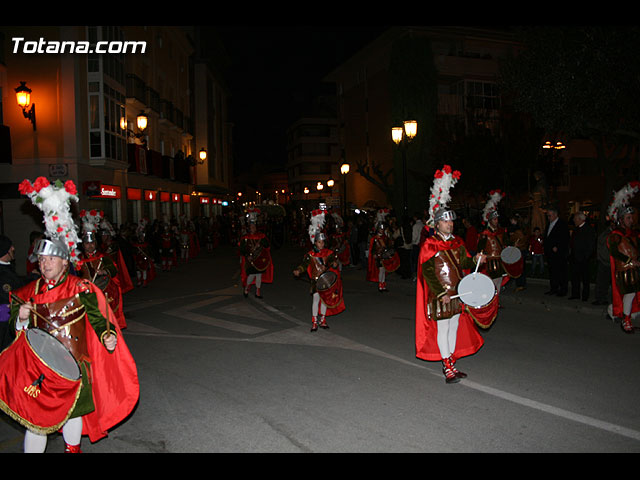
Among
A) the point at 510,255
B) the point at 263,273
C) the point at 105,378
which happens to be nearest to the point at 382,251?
the point at 263,273

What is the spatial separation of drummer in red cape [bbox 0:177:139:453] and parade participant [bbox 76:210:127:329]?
3.82 metres

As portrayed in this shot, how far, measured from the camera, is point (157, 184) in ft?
105

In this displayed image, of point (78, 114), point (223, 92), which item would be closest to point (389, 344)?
point (78, 114)

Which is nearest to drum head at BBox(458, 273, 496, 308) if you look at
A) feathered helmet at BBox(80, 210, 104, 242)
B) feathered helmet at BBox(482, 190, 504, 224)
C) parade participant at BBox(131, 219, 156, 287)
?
feathered helmet at BBox(482, 190, 504, 224)

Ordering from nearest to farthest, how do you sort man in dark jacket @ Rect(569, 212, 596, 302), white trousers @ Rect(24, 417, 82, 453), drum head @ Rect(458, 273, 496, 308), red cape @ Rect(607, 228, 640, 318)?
white trousers @ Rect(24, 417, 82, 453)
drum head @ Rect(458, 273, 496, 308)
red cape @ Rect(607, 228, 640, 318)
man in dark jacket @ Rect(569, 212, 596, 302)

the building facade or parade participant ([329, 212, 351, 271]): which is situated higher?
the building facade

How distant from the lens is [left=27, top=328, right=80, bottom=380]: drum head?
3.86m

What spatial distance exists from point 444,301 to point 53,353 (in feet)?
13.2

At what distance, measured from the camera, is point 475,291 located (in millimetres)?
5840

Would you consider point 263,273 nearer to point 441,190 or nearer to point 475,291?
point 441,190

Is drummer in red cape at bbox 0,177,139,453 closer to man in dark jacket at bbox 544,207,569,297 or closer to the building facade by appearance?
man in dark jacket at bbox 544,207,569,297

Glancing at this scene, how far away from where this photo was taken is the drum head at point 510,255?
33.2 feet

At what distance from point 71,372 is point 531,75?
1251 centimetres

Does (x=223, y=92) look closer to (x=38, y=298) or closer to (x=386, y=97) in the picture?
(x=386, y=97)
